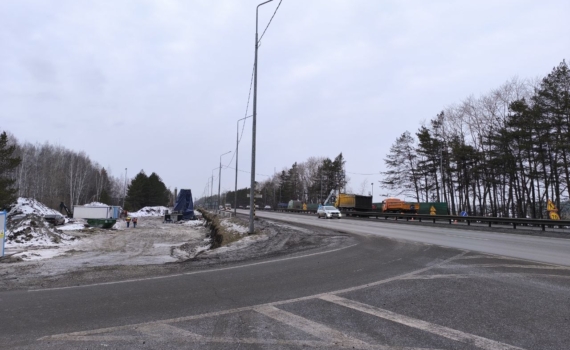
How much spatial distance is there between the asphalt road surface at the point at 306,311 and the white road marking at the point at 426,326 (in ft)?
0.05

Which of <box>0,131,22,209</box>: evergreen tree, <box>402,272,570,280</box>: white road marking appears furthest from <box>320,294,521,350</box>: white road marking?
<box>0,131,22,209</box>: evergreen tree

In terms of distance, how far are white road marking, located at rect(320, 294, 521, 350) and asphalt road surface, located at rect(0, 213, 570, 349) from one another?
0.6 inches

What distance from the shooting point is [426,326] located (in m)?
4.87

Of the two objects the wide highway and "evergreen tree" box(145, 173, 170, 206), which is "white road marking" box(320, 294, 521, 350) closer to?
the wide highway

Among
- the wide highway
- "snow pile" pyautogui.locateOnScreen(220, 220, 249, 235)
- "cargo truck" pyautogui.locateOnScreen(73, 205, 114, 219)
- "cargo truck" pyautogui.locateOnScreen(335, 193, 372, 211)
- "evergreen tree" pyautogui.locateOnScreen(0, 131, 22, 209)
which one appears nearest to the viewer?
the wide highway

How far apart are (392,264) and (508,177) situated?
4480 cm

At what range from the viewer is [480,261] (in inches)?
400

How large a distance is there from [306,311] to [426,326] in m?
1.66

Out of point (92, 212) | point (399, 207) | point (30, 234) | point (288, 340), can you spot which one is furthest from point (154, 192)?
point (288, 340)

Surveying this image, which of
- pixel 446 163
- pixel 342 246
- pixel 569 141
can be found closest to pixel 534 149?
Answer: pixel 569 141

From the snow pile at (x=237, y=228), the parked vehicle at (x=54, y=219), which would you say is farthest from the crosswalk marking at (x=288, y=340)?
the parked vehicle at (x=54, y=219)

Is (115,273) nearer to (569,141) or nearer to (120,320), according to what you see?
(120,320)

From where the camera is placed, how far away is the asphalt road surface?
4383 mm

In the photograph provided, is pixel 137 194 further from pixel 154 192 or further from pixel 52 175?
pixel 52 175
